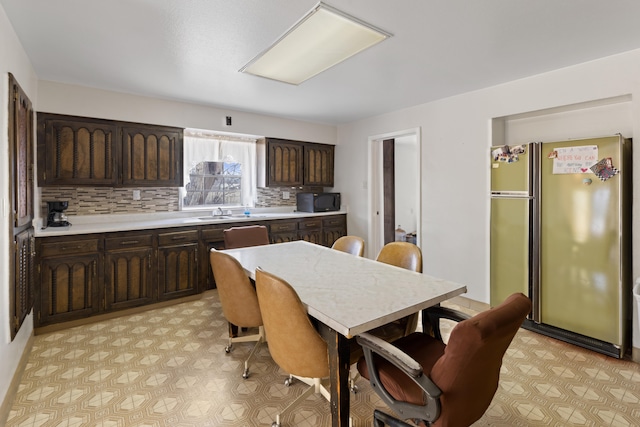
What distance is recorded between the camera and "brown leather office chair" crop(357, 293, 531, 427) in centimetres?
110

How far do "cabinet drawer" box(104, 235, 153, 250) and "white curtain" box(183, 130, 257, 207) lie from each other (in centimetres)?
112

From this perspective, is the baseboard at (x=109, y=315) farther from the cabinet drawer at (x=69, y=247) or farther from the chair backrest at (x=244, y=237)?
the chair backrest at (x=244, y=237)

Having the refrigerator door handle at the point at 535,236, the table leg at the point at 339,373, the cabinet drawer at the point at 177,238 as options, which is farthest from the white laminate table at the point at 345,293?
the refrigerator door handle at the point at 535,236

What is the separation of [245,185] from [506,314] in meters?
4.22

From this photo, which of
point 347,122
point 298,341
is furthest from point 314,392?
point 347,122

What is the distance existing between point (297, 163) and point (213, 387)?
11.5 feet

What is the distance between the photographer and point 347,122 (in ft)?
16.9

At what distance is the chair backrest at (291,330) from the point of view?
4.83ft

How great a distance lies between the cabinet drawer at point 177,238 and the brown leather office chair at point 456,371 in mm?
2859

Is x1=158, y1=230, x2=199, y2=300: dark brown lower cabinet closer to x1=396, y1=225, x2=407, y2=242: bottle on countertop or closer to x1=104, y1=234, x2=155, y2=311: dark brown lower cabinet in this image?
x1=104, y1=234, x2=155, y2=311: dark brown lower cabinet

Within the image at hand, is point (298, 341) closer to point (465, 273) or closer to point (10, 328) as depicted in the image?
point (10, 328)

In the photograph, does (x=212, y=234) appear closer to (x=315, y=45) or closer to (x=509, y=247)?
(x=315, y=45)

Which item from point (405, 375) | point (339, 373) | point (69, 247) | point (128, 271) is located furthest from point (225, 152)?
point (405, 375)

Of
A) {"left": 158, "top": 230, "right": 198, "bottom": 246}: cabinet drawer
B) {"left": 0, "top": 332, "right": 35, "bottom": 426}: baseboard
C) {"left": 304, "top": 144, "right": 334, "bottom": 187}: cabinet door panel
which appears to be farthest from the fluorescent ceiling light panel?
{"left": 0, "top": 332, "right": 35, "bottom": 426}: baseboard
